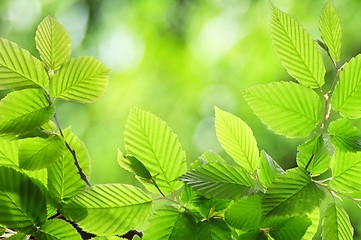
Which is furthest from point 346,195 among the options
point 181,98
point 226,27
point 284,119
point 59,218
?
point 226,27

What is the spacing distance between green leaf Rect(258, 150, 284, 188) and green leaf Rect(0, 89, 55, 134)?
0.14 meters

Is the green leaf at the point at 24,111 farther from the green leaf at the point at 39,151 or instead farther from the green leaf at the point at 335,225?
the green leaf at the point at 335,225

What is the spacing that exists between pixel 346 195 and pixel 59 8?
504 centimetres

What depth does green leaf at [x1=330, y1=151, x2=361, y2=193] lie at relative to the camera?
1.17 ft

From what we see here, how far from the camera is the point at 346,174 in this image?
0.36 m

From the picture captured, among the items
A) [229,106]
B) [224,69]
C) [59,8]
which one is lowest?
[229,106]

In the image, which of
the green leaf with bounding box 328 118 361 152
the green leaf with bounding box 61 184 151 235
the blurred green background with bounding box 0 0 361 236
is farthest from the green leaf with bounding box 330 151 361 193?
the blurred green background with bounding box 0 0 361 236

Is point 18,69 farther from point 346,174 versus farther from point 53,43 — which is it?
point 346,174

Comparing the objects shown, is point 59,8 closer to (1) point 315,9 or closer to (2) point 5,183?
(1) point 315,9

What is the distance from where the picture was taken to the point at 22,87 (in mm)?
372

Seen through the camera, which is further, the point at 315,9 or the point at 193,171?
the point at 315,9

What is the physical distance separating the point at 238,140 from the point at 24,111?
146mm

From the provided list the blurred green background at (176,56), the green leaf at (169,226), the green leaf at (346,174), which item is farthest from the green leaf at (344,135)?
the blurred green background at (176,56)

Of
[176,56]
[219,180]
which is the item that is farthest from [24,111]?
[176,56]
